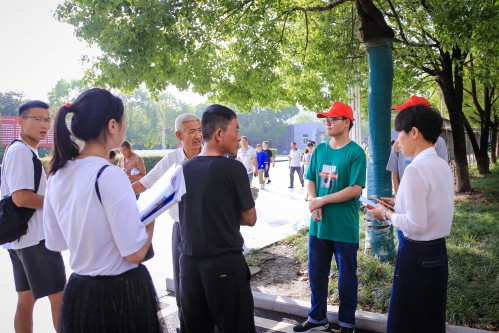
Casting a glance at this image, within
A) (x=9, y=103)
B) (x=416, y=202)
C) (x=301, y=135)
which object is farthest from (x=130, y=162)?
(x=301, y=135)

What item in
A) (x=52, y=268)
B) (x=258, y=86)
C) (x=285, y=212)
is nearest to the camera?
(x=52, y=268)

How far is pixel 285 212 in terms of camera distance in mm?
10508

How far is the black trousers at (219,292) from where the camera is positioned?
2328 mm

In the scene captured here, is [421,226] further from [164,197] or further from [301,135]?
[301,135]

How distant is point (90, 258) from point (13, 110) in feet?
205

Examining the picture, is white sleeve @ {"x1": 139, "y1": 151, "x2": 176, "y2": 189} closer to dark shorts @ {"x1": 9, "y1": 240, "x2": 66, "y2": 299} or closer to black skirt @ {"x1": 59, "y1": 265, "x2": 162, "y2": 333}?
dark shorts @ {"x1": 9, "y1": 240, "x2": 66, "y2": 299}

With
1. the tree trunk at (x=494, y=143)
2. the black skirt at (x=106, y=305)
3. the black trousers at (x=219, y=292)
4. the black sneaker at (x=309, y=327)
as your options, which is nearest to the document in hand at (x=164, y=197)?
the black skirt at (x=106, y=305)

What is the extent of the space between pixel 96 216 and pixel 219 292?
91cm

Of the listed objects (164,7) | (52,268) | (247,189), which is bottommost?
(52,268)

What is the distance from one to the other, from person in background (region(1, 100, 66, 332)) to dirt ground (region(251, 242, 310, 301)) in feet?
8.24

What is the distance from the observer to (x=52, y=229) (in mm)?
2084

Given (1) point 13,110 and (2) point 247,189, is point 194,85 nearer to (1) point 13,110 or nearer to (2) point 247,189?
(2) point 247,189

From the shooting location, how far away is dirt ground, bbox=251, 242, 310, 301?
4.74 m

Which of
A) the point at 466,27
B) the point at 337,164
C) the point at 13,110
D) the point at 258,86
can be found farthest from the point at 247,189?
the point at 13,110
